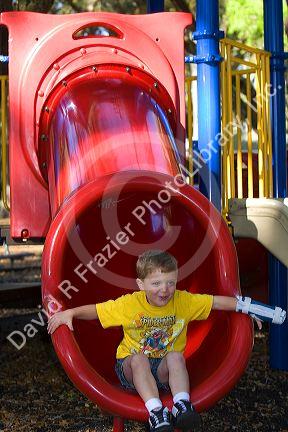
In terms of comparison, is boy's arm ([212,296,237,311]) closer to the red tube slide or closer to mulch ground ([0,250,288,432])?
the red tube slide

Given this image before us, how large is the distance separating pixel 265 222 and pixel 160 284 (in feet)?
3.68

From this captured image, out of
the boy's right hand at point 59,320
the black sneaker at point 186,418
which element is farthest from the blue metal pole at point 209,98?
the black sneaker at point 186,418

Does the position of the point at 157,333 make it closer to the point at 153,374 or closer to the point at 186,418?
the point at 153,374

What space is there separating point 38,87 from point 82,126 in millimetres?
579

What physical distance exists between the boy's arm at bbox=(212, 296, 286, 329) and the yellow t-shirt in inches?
3.5

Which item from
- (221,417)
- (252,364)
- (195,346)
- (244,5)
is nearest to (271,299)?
(252,364)

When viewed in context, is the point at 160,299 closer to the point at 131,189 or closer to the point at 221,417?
the point at 131,189

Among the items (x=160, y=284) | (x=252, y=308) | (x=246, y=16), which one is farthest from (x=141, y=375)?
(x=246, y=16)

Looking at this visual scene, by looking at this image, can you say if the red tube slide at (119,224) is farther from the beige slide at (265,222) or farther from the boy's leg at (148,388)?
the beige slide at (265,222)

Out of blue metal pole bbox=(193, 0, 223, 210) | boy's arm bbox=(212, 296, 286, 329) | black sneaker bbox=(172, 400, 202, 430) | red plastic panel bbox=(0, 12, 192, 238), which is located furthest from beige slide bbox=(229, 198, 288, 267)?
black sneaker bbox=(172, 400, 202, 430)

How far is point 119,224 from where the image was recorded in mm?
4094

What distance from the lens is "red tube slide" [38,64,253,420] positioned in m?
3.08

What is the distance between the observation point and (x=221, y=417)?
14.3 ft

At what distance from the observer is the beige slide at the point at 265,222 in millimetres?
4012
